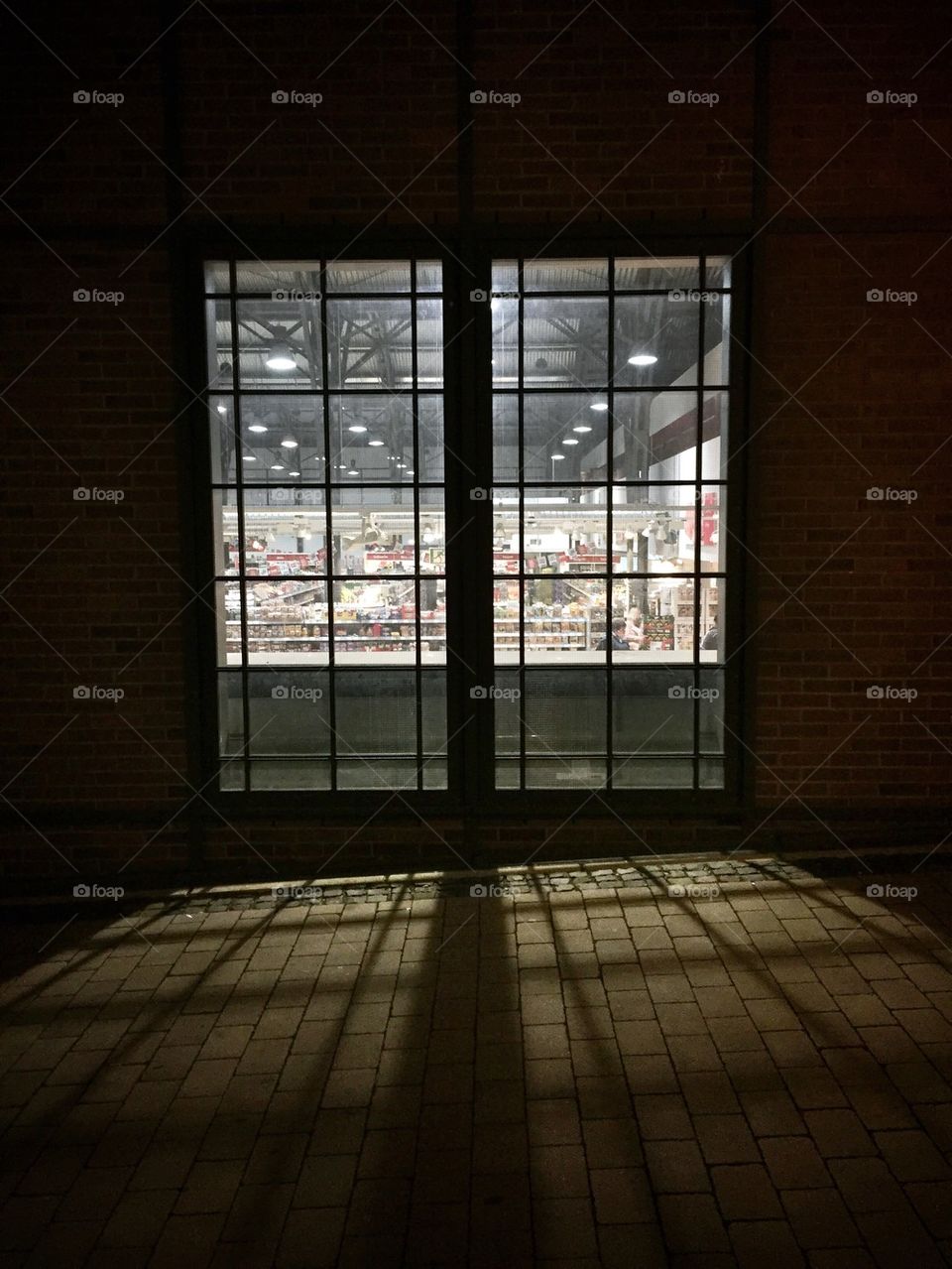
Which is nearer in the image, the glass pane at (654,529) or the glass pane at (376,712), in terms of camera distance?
the glass pane at (654,529)

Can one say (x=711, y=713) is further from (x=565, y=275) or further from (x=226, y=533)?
(x=226, y=533)

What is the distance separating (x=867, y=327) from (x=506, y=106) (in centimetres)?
239

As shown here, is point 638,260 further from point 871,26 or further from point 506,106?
point 871,26

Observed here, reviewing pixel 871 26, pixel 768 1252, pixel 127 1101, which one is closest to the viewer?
pixel 768 1252

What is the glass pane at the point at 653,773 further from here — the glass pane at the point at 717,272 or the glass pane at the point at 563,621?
the glass pane at the point at 717,272

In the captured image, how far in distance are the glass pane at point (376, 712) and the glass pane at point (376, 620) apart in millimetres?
128

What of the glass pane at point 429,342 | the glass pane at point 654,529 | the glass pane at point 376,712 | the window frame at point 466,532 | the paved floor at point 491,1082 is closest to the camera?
the paved floor at point 491,1082

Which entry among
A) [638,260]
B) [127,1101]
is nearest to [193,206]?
[638,260]

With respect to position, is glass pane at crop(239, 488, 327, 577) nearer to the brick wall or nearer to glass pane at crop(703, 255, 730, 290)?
the brick wall

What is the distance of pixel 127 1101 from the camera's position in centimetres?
327

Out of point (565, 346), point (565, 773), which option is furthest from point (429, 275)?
point (565, 773)

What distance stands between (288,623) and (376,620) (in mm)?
539

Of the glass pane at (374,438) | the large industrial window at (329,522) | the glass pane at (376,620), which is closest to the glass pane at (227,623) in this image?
the large industrial window at (329,522)

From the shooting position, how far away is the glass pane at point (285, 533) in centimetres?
539
